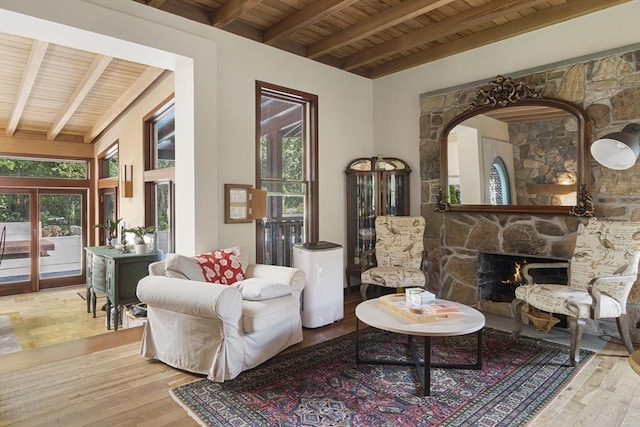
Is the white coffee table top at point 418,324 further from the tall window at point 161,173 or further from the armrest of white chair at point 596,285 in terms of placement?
the tall window at point 161,173

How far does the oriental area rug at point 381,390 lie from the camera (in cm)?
219

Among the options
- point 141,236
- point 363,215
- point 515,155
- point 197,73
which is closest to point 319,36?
point 197,73

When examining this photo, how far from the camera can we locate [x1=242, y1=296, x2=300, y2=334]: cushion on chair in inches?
108

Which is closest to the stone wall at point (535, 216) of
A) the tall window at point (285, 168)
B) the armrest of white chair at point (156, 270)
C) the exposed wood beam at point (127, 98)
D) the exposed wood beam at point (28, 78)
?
the tall window at point (285, 168)

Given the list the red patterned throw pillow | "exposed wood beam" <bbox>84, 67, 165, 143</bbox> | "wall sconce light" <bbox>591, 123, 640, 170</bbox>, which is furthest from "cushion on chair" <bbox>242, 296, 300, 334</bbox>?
"exposed wood beam" <bbox>84, 67, 165, 143</bbox>

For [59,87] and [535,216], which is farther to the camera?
[59,87]

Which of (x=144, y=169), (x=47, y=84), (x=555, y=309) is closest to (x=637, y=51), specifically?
(x=555, y=309)

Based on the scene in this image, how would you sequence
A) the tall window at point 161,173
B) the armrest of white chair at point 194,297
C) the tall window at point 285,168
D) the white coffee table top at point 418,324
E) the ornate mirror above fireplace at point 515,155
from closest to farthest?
1. the white coffee table top at point 418,324
2. the armrest of white chair at point 194,297
3. the ornate mirror above fireplace at point 515,155
4. the tall window at point 285,168
5. the tall window at point 161,173

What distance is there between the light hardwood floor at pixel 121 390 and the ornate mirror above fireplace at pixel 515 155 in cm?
146

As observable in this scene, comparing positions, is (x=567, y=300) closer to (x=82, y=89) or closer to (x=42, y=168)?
(x=82, y=89)

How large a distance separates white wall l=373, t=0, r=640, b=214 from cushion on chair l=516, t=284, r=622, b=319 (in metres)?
1.88

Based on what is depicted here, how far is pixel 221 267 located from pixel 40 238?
6.18 metres

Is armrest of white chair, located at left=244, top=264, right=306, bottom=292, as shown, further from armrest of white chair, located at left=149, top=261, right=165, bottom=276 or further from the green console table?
the green console table

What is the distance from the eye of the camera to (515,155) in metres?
3.98
